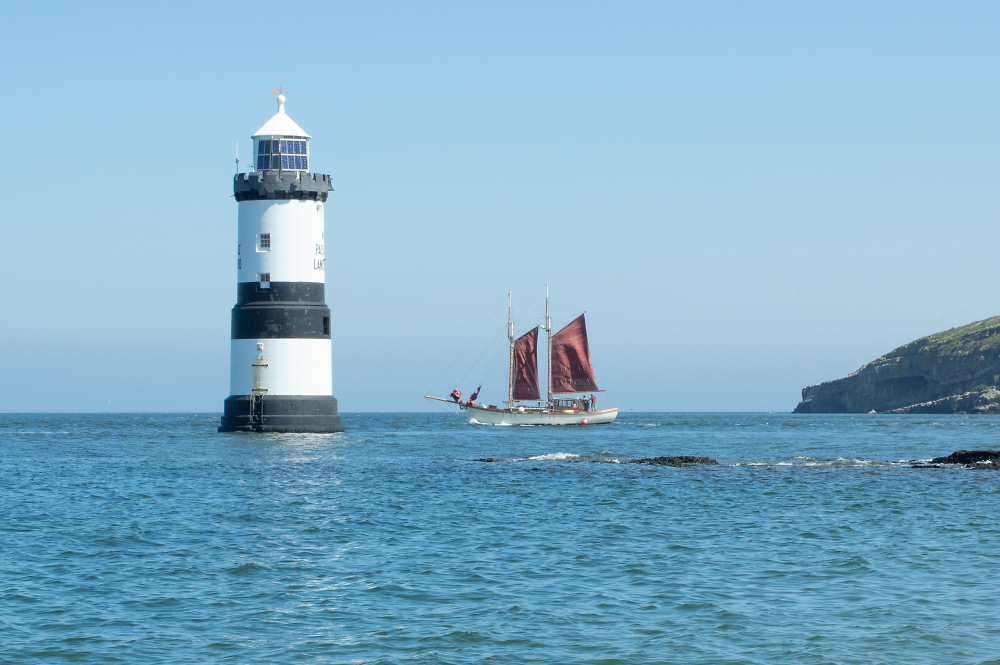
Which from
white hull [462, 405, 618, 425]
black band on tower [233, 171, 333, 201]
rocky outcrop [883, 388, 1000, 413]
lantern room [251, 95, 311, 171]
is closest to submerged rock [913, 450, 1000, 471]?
black band on tower [233, 171, 333, 201]

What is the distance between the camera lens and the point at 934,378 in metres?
173

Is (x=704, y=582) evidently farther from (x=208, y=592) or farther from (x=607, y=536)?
(x=208, y=592)

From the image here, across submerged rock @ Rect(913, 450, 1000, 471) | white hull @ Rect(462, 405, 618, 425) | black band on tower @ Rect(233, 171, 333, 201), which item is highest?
black band on tower @ Rect(233, 171, 333, 201)

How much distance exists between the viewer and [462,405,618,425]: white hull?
99062 millimetres

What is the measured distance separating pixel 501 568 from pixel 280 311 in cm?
3239

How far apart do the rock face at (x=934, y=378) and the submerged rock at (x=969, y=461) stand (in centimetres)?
12698

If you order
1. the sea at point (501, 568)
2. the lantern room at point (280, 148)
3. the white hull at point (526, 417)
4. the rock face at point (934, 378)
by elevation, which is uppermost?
the lantern room at point (280, 148)

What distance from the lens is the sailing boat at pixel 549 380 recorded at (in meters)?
98.6

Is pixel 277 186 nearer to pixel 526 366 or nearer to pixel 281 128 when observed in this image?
pixel 281 128

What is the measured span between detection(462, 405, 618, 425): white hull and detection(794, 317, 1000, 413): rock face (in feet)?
278

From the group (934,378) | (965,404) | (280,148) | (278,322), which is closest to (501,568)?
(278,322)

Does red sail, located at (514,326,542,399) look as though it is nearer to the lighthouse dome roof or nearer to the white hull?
the white hull

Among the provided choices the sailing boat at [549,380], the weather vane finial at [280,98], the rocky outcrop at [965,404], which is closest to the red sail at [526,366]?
the sailing boat at [549,380]

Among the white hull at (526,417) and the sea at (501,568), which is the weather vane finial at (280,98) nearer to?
the sea at (501,568)
